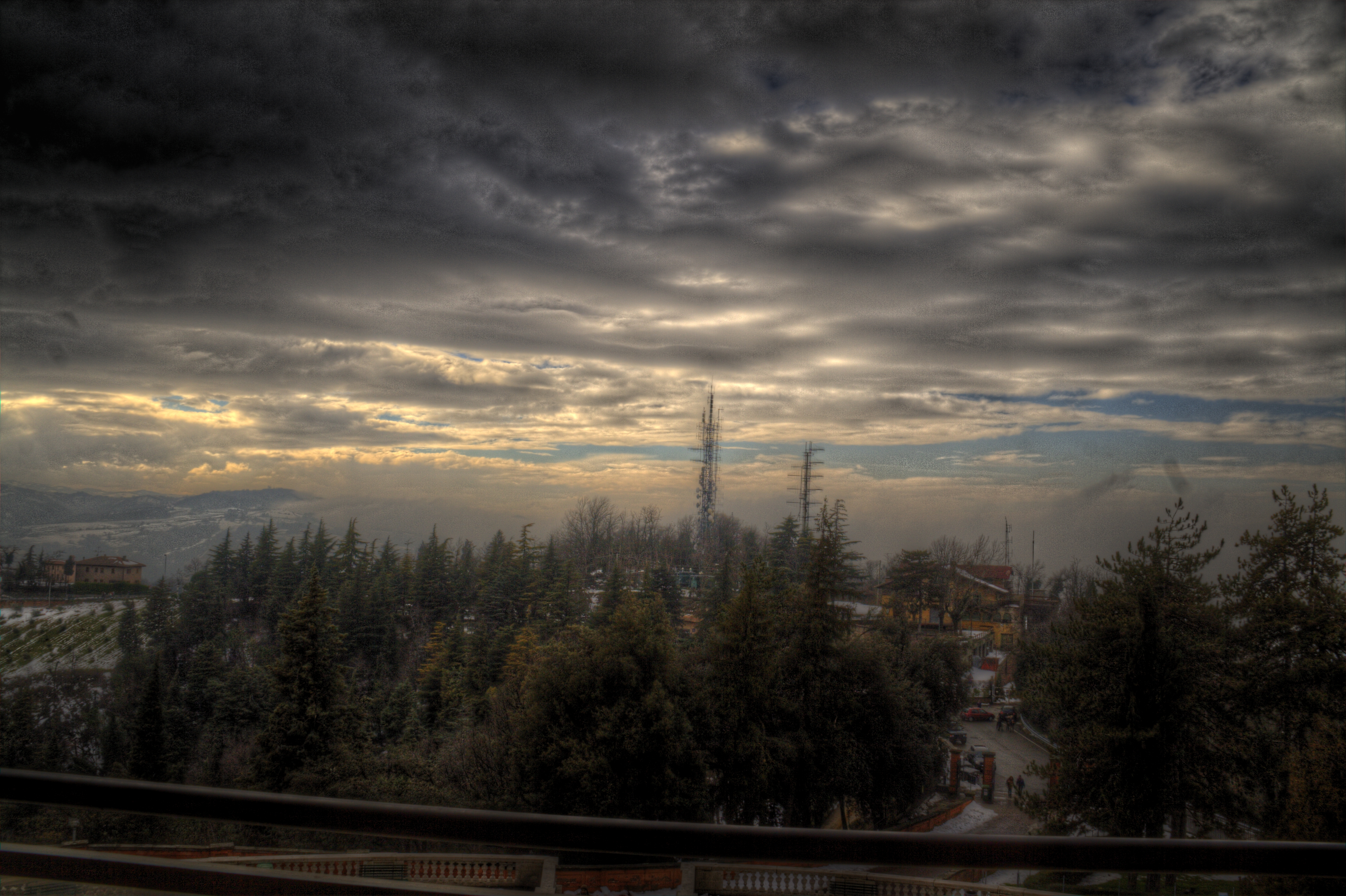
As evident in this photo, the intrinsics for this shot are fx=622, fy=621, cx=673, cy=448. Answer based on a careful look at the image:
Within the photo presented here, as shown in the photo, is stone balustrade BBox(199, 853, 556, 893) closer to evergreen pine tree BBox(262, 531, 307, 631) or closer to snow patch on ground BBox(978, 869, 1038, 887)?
snow patch on ground BBox(978, 869, 1038, 887)

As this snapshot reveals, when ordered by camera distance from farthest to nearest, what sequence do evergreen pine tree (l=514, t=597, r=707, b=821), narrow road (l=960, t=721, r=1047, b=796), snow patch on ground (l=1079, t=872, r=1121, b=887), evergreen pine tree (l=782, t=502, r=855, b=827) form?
evergreen pine tree (l=782, t=502, r=855, b=827)
evergreen pine tree (l=514, t=597, r=707, b=821)
narrow road (l=960, t=721, r=1047, b=796)
snow patch on ground (l=1079, t=872, r=1121, b=887)

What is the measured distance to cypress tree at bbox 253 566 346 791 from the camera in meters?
6.14

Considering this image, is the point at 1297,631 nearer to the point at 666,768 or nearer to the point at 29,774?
the point at 666,768

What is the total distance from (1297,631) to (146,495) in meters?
10.4

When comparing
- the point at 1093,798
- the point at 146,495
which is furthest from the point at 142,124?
the point at 1093,798

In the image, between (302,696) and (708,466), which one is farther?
(708,466)

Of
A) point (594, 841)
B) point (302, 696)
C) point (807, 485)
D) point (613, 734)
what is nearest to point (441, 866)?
point (594, 841)

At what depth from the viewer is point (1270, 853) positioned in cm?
113

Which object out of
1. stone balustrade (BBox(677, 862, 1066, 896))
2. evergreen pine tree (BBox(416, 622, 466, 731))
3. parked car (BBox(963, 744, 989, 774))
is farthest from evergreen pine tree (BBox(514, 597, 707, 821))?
stone balustrade (BBox(677, 862, 1066, 896))

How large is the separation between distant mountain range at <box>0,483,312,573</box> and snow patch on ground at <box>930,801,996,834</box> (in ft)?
27.1

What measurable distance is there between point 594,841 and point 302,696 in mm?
6669

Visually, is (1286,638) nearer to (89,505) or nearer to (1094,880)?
(1094,880)

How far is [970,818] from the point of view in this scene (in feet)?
26.4

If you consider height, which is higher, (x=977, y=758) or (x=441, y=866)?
(x=441, y=866)
